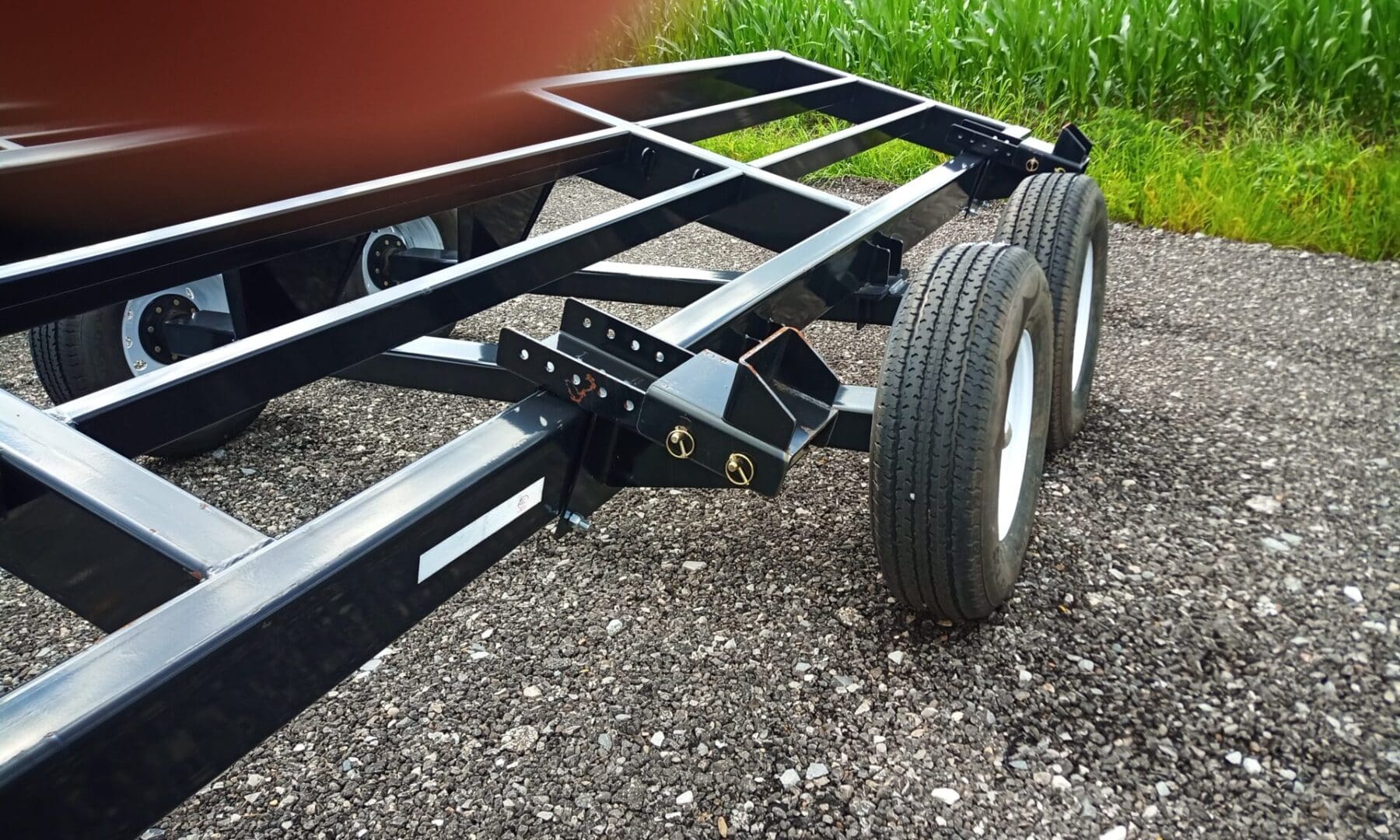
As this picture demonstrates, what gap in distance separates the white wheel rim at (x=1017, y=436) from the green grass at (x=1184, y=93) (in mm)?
3115

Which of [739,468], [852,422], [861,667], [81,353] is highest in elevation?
[739,468]

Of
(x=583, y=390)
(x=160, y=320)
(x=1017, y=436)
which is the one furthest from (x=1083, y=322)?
(x=160, y=320)

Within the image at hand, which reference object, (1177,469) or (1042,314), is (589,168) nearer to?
(1042,314)

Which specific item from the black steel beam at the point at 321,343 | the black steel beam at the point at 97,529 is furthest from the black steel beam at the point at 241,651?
the black steel beam at the point at 321,343

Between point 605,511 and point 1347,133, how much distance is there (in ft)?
15.0

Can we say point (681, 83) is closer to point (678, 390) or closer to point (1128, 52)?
point (678, 390)

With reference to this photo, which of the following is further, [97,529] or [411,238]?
[411,238]

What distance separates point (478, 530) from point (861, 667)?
3.17ft

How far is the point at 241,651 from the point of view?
0.99 metres

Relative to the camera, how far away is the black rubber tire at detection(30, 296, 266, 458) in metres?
2.52

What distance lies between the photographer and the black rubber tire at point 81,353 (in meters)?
2.52

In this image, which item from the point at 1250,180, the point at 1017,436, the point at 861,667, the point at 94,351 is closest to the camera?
the point at 861,667

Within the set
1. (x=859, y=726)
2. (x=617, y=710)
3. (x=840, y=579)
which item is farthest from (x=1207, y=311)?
(x=617, y=710)

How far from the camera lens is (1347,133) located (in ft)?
16.3
